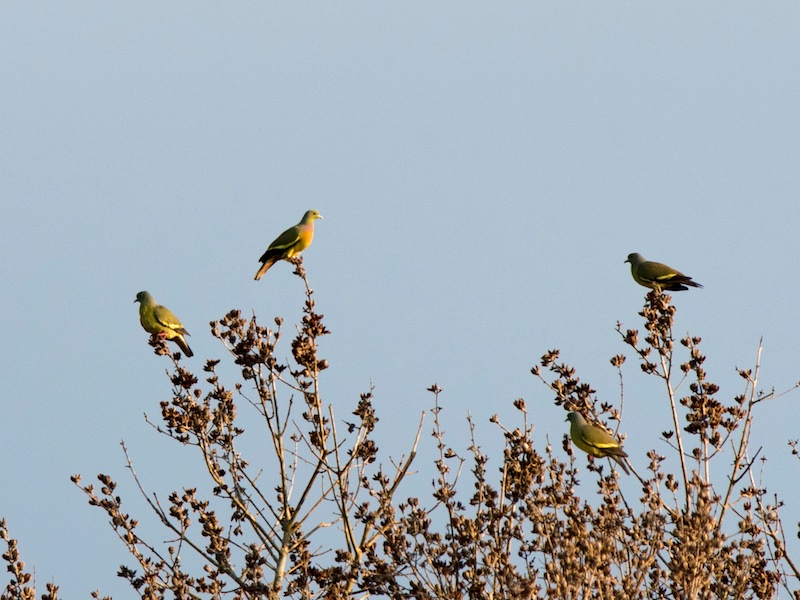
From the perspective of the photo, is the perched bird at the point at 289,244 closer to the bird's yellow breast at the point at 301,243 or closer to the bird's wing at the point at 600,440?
the bird's yellow breast at the point at 301,243

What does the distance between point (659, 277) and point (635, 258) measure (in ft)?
2.25

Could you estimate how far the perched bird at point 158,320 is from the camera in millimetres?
11906

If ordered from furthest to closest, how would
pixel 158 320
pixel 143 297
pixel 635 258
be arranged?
pixel 635 258 < pixel 143 297 < pixel 158 320

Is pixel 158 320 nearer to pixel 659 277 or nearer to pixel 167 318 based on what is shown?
pixel 167 318

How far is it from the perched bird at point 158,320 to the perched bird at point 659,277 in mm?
5093

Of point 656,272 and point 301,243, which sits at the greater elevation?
point 301,243

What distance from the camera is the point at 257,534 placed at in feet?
27.8

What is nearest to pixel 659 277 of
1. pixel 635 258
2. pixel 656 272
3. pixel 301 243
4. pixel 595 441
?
pixel 656 272

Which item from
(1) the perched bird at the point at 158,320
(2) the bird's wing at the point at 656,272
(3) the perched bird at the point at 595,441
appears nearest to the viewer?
(3) the perched bird at the point at 595,441

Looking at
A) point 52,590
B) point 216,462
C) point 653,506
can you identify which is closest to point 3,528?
point 52,590

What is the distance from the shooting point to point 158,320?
1190 centimetres

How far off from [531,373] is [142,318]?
16.1ft

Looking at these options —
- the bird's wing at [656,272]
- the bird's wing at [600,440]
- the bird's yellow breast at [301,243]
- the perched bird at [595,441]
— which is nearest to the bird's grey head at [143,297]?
the bird's yellow breast at [301,243]

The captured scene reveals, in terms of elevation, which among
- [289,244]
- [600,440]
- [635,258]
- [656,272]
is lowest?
[600,440]
